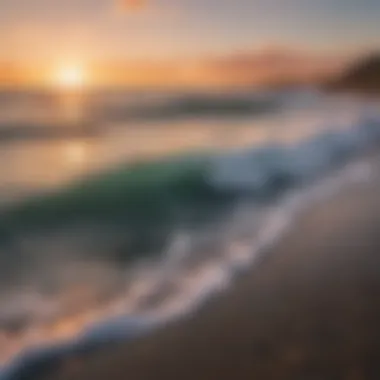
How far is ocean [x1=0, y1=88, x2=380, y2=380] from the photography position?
2.80 feet

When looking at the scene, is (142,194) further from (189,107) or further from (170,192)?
(189,107)

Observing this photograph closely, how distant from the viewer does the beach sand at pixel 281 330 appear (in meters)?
0.75

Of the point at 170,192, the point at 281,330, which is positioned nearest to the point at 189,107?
the point at 170,192

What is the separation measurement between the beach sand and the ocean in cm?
3

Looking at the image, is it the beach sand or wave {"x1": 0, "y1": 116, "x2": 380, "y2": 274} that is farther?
wave {"x1": 0, "y1": 116, "x2": 380, "y2": 274}

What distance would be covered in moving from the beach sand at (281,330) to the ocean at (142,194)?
0.11 ft

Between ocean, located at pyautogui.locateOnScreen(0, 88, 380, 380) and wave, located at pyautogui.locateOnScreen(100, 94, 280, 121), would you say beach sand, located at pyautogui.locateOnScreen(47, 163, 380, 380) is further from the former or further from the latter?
wave, located at pyautogui.locateOnScreen(100, 94, 280, 121)

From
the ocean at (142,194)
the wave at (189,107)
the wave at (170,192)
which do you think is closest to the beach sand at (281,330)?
the ocean at (142,194)

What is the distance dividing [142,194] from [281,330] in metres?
0.48

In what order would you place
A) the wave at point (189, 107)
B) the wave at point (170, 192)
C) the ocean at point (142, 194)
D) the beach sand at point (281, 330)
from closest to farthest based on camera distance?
the beach sand at point (281, 330), the ocean at point (142, 194), the wave at point (170, 192), the wave at point (189, 107)

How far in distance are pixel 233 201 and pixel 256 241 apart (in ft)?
0.71

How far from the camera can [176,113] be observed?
1.37 meters

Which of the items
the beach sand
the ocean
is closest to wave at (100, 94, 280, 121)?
the ocean

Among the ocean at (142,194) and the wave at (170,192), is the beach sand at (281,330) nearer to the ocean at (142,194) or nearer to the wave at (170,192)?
the ocean at (142,194)
